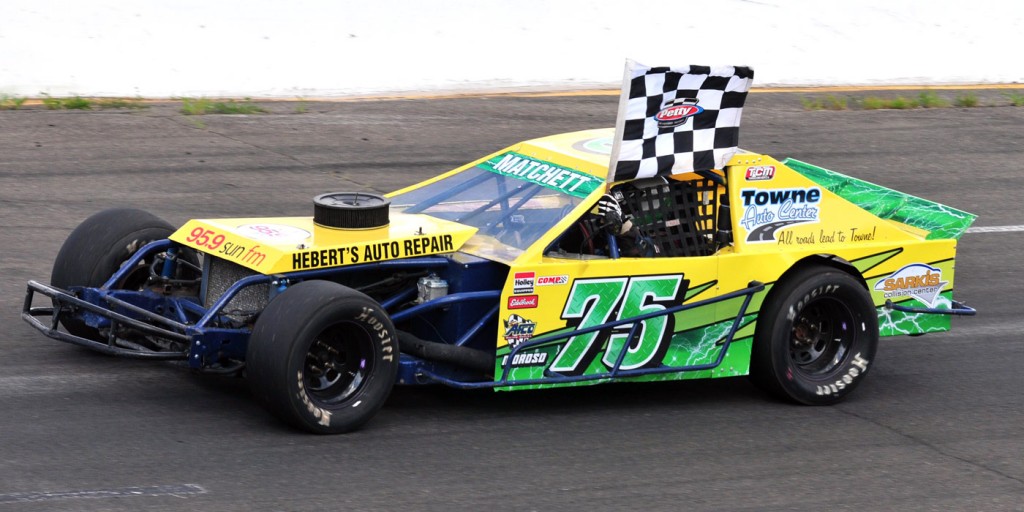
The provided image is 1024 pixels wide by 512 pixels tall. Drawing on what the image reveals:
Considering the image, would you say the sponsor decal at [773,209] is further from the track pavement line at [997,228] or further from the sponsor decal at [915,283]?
the track pavement line at [997,228]

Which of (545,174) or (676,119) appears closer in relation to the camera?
(676,119)

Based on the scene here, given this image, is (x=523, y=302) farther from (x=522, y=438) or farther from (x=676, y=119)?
(x=676, y=119)

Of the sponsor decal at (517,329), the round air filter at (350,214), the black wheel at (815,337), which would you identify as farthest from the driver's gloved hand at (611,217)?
the round air filter at (350,214)

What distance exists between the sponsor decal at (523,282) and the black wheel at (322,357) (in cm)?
61

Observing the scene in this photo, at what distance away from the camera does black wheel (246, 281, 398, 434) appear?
18.7ft

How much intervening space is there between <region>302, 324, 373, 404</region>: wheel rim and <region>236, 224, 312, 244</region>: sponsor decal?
1.74ft

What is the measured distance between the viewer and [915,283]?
290 inches

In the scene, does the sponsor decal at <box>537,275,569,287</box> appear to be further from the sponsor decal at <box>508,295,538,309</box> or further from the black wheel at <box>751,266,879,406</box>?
the black wheel at <box>751,266,879,406</box>

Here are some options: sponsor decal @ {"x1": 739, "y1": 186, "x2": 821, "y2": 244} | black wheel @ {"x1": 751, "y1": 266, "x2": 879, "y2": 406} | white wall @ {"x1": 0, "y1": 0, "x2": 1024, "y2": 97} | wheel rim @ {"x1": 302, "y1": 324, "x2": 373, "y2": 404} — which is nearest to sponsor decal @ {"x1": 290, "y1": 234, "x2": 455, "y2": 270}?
wheel rim @ {"x1": 302, "y1": 324, "x2": 373, "y2": 404}

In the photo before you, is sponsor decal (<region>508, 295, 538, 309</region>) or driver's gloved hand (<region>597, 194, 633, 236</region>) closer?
sponsor decal (<region>508, 295, 538, 309</region>)

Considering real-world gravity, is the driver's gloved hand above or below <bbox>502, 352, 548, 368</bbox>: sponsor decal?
above

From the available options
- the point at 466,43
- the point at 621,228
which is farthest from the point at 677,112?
the point at 466,43

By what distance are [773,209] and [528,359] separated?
5.17 feet

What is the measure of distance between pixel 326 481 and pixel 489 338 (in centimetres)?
130
